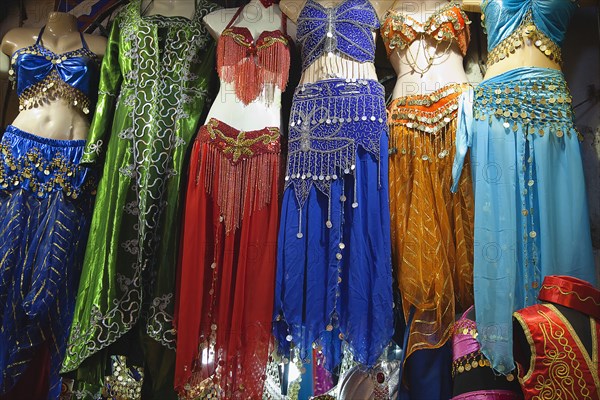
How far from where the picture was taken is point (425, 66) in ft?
8.64

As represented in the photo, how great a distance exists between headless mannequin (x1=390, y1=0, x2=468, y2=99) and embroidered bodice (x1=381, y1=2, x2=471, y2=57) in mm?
21

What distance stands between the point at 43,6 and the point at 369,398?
2.42 meters

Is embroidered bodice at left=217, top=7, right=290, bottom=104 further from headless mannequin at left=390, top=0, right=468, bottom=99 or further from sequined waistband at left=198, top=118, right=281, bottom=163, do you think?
headless mannequin at left=390, top=0, right=468, bottom=99

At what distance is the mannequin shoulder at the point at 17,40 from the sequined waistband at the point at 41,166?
39 cm

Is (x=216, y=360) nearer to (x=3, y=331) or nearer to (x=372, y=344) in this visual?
(x=372, y=344)

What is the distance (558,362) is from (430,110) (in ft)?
3.35

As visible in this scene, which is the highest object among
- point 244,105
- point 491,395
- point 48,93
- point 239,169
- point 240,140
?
point 48,93

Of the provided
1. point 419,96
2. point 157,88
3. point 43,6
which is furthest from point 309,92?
point 43,6

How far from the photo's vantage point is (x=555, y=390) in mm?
1812

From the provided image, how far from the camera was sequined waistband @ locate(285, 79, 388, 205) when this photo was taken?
8.16 feet

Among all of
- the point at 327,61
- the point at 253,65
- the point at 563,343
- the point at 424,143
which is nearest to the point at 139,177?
the point at 253,65

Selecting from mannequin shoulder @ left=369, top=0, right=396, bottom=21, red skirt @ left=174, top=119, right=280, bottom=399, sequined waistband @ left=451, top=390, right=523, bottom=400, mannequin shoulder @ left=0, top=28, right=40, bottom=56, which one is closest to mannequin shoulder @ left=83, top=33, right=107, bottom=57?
mannequin shoulder @ left=0, top=28, right=40, bottom=56

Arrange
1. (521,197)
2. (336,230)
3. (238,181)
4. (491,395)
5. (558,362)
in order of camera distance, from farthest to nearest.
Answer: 1. (238,181)
2. (336,230)
3. (521,197)
4. (491,395)
5. (558,362)

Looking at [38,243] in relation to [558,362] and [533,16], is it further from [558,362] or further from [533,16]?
[533,16]
